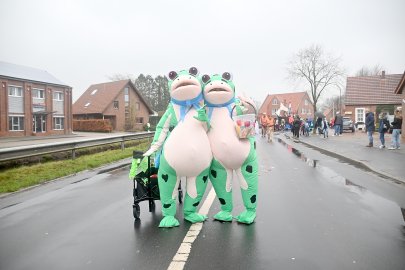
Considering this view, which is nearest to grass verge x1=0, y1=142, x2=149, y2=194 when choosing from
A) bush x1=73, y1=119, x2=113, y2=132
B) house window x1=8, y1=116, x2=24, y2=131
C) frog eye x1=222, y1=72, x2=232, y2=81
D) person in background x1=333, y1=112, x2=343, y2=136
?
frog eye x1=222, y1=72, x2=232, y2=81

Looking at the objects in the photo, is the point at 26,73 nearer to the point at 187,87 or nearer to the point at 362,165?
the point at 362,165

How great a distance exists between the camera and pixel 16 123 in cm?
3488

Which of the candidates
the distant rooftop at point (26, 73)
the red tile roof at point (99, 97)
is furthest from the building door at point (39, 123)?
the red tile roof at point (99, 97)

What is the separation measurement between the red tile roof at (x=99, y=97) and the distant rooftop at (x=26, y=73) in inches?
306

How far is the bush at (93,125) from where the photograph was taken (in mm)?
44875

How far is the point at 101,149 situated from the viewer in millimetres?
16625

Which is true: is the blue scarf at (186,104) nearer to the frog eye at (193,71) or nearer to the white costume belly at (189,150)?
the white costume belly at (189,150)

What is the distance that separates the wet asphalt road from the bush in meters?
38.9

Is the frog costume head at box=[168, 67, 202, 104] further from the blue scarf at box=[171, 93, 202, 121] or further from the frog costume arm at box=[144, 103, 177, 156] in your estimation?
the frog costume arm at box=[144, 103, 177, 156]

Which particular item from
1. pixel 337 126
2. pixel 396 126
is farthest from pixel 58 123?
pixel 396 126

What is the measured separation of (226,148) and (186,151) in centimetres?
54

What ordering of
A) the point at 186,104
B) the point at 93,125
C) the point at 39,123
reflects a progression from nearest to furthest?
the point at 186,104 → the point at 39,123 → the point at 93,125

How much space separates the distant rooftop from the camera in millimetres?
34697

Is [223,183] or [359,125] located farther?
[359,125]
